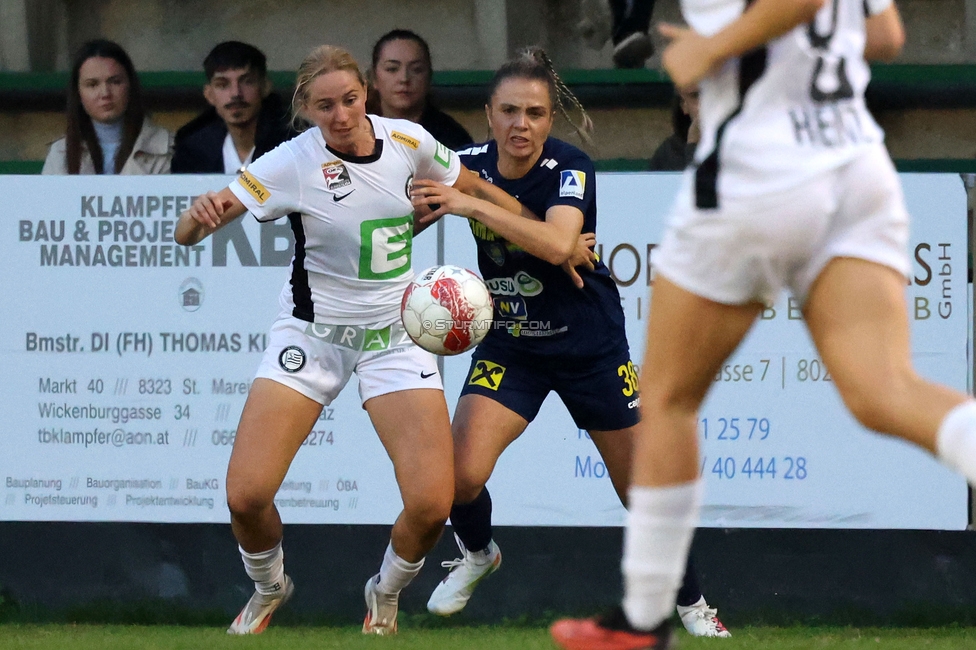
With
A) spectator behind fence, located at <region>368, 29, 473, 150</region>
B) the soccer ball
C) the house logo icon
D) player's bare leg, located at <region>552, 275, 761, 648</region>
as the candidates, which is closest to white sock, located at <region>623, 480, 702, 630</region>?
player's bare leg, located at <region>552, 275, 761, 648</region>

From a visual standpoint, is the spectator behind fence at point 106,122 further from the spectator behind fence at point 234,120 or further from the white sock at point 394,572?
the white sock at point 394,572

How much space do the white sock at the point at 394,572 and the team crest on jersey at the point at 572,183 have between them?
1539 mm

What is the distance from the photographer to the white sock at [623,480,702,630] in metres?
2.94

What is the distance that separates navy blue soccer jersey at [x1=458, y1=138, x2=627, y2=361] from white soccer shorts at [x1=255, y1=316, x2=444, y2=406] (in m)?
0.37

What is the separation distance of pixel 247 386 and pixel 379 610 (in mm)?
1447

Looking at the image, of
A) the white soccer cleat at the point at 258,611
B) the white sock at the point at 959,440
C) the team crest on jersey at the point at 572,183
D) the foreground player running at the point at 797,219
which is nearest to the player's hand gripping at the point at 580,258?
the team crest on jersey at the point at 572,183

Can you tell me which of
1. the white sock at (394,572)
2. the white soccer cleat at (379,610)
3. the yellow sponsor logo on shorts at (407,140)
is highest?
the yellow sponsor logo on shorts at (407,140)

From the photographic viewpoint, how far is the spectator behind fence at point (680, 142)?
260 inches

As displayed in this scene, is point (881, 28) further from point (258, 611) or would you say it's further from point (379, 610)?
point (258, 611)

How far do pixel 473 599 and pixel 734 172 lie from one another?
14.5ft

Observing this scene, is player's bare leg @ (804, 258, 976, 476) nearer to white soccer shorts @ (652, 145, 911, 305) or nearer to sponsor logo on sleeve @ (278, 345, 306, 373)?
white soccer shorts @ (652, 145, 911, 305)

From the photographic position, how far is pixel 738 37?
266cm

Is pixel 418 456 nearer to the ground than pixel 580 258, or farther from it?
nearer to the ground

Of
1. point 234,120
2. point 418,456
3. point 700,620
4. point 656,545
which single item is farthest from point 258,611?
point 656,545
